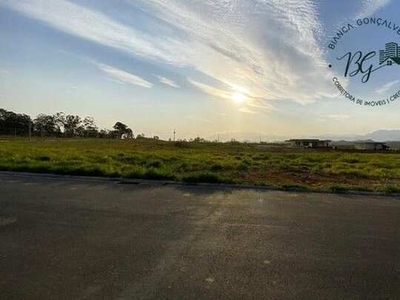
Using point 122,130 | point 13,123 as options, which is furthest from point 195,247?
point 122,130

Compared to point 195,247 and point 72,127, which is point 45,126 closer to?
point 72,127

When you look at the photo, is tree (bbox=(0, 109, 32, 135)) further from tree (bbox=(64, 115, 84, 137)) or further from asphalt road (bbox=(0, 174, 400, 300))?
asphalt road (bbox=(0, 174, 400, 300))

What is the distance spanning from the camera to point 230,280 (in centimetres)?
335

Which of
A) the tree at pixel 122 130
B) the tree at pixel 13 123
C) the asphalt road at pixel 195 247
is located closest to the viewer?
the asphalt road at pixel 195 247

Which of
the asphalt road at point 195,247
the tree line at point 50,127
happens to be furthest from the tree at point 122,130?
the asphalt road at point 195,247

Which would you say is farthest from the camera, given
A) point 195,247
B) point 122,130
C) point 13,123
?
point 122,130

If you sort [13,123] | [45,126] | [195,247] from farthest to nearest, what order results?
[45,126]
[13,123]
[195,247]

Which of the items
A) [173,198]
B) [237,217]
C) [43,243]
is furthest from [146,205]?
[43,243]

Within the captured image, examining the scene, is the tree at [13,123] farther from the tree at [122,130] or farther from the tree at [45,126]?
the tree at [122,130]

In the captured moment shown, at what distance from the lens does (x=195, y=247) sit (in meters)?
4.29

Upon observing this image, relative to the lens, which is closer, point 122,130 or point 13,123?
point 13,123

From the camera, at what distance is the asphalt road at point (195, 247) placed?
3.18 meters

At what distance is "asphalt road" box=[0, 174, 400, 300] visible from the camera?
125 inches

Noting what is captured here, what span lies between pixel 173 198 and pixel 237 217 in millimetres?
1851
